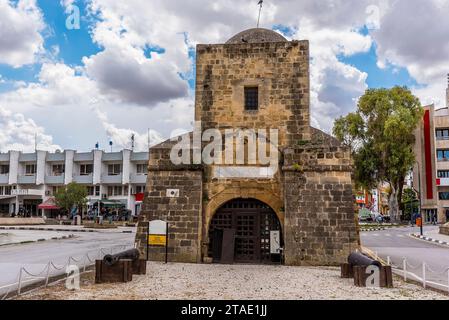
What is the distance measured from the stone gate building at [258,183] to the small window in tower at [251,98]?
3 cm

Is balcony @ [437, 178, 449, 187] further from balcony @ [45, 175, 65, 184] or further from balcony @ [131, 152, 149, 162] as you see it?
balcony @ [45, 175, 65, 184]

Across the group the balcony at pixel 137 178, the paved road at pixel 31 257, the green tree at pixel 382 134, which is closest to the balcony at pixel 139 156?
the balcony at pixel 137 178

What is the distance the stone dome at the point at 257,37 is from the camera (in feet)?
49.7

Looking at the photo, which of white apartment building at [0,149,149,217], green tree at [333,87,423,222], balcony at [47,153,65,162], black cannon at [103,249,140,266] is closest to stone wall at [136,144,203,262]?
black cannon at [103,249,140,266]

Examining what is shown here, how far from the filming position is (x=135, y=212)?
47.7m

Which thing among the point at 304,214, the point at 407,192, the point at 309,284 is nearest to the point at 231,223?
the point at 304,214

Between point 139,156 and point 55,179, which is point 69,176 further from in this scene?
point 139,156

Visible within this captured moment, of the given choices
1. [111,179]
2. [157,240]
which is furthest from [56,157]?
[157,240]

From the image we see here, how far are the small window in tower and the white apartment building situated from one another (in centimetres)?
3187

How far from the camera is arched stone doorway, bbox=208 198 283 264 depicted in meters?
13.4

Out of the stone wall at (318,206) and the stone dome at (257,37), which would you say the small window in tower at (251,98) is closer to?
the stone dome at (257,37)

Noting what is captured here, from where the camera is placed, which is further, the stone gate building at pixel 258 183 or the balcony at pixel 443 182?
the balcony at pixel 443 182

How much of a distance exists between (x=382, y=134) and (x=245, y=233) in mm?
29242

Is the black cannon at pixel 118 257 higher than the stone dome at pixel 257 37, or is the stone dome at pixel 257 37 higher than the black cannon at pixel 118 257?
the stone dome at pixel 257 37
